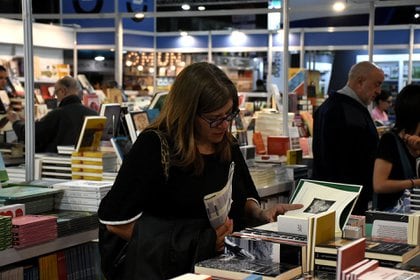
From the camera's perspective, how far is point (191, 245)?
2.18 m

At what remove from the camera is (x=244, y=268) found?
184 cm

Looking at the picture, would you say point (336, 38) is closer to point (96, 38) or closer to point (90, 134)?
point (96, 38)

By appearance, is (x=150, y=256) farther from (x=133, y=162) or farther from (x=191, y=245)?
(x=133, y=162)

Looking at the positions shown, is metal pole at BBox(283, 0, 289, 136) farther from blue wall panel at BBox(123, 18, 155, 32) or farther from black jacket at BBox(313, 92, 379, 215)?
blue wall panel at BBox(123, 18, 155, 32)

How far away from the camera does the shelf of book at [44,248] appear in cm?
310

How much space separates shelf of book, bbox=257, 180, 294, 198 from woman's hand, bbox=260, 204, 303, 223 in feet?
7.50

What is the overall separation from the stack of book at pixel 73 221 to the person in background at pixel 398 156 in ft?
5.31

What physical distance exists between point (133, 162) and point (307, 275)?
0.72 metres

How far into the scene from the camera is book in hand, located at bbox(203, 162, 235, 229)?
230cm

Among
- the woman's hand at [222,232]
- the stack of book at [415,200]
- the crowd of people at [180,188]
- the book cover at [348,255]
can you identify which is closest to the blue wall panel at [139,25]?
the stack of book at [415,200]

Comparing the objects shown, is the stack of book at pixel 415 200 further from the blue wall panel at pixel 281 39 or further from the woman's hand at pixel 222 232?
the blue wall panel at pixel 281 39

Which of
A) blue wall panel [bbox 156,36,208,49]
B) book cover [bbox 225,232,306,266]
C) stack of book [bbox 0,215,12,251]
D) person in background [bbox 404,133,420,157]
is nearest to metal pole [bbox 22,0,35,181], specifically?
stack of book [bbox 0,215,12,251]

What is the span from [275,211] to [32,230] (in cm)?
128

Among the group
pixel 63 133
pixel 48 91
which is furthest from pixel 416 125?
pixel 48 91
